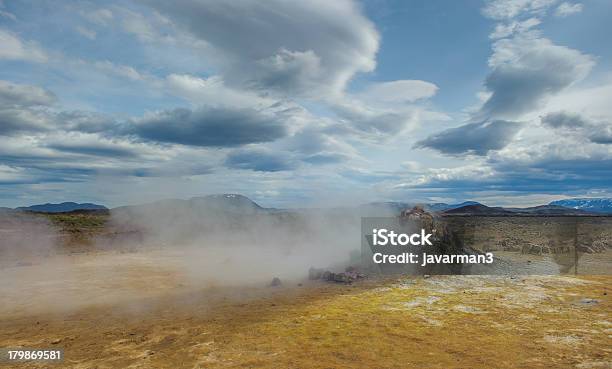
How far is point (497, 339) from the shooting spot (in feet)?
29.5

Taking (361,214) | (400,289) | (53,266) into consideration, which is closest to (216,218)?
(361,214)

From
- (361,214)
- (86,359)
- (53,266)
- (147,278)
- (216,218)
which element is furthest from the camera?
(216,218)

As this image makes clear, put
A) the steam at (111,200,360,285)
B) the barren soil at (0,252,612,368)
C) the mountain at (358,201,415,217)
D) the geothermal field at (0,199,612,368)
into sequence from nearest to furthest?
the barren soil at (0,252,612,368)
the geothermal field at (0,199,612,368)
the steam at (111,200,360,285)
the mountain at (358,201,415,217)

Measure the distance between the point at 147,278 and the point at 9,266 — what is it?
407 inches

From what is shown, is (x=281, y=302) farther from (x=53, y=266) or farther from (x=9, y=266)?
(x=9, y=266)

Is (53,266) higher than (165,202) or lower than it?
lower

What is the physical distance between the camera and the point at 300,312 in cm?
1180

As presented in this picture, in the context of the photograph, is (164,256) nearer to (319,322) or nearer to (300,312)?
(300,312)

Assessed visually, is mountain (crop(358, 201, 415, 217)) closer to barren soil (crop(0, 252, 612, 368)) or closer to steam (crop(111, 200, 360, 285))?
steam (crop(111, 200, 360, 285))

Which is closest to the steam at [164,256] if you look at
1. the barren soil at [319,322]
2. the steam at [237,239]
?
the steam at [237,239]

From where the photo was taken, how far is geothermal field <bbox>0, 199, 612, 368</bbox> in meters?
8.13

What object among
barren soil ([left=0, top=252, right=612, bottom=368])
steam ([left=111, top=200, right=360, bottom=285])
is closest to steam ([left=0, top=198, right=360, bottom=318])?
steam ([left=111, top=200, right=360, bottom=285])

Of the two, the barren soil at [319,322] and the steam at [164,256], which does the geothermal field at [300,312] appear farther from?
the steam at [164,256]

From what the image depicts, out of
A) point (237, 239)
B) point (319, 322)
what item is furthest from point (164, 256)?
point (319, 322)
